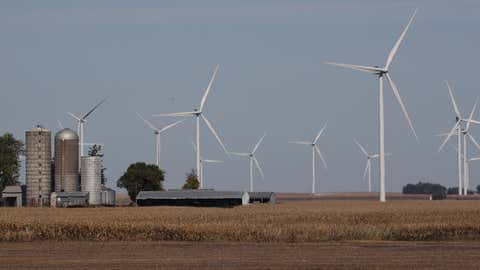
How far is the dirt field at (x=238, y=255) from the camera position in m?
48.5

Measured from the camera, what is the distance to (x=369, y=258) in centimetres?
5222

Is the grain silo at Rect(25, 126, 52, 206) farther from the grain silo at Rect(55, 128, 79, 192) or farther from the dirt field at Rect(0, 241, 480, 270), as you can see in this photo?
the dirt field at Rect(0, 241, 480, 270)

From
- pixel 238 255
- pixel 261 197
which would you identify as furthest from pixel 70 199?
pixel 238 255

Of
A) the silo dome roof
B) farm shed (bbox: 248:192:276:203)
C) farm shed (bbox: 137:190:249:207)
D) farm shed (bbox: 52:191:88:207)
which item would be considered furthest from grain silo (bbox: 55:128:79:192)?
farm shed (bbox: 248:192:276:203)

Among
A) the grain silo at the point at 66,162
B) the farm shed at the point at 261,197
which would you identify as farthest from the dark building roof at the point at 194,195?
the grain silo at the point at 66,162

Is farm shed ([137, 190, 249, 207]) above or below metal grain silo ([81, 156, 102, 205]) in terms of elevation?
below

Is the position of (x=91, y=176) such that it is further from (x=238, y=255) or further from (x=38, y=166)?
(x=238, y=255)

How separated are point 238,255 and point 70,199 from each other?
120918 mm

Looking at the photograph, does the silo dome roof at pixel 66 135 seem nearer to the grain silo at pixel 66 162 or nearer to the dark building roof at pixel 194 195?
the grain silo at pixel 66 162

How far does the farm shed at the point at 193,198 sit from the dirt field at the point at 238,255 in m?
99.4

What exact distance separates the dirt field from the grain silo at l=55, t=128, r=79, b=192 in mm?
123870

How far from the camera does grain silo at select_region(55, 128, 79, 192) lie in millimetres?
190875

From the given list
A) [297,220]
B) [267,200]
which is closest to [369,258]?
[297,220]

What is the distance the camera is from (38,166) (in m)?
190
